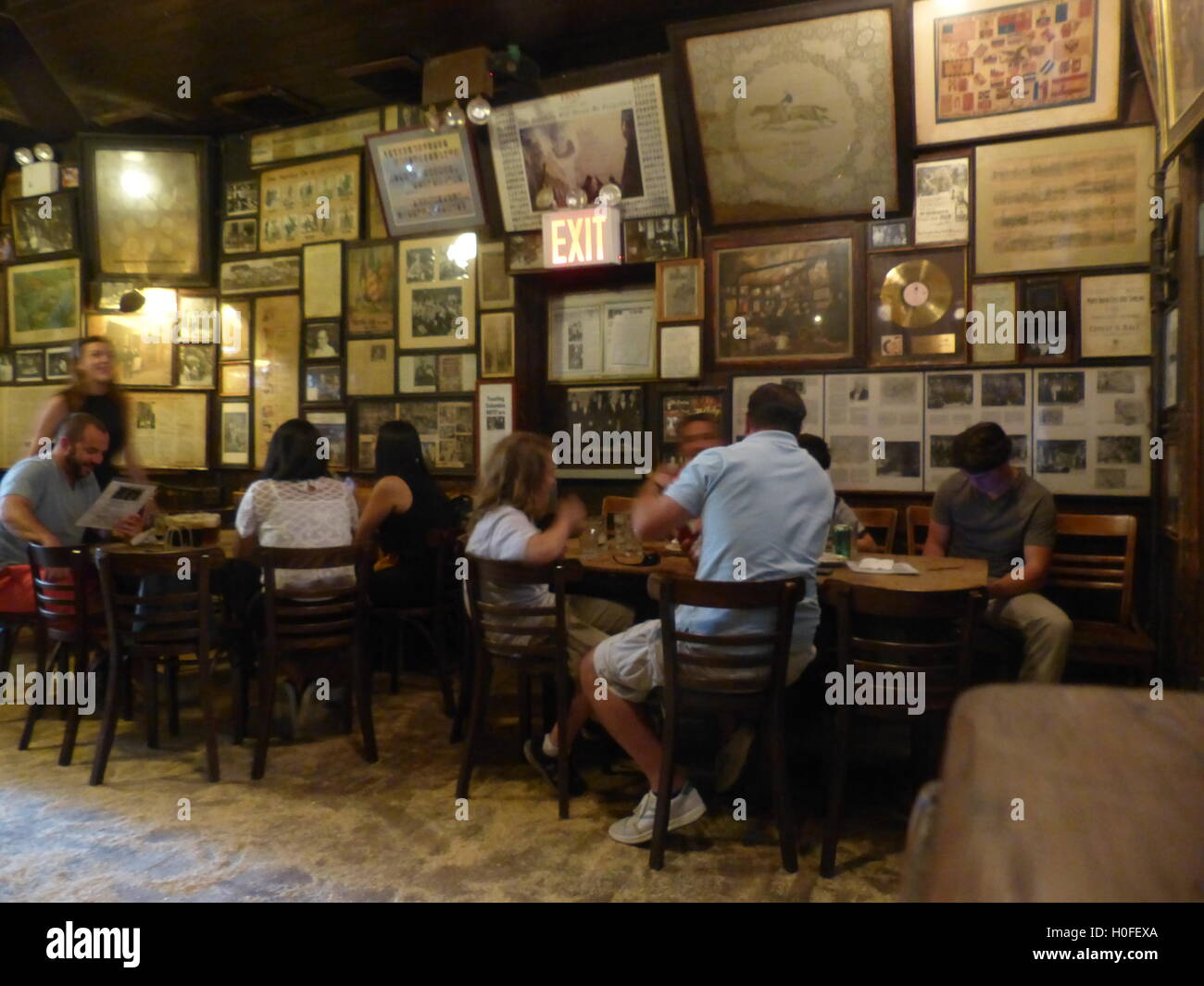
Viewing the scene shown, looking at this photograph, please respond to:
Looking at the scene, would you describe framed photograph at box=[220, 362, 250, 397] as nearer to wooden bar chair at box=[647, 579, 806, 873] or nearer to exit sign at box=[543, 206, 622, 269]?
exit sign at box=[543, 206, 622, 269]

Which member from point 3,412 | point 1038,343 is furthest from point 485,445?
point 3,412

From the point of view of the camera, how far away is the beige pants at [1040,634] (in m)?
3.43

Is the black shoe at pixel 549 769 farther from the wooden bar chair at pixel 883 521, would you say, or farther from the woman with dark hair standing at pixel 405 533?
the wooden bar chair at pixel 883 521

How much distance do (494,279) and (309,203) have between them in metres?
1.67

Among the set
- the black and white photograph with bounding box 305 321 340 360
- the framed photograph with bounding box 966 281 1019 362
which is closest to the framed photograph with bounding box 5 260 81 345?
the black and white photograph with bounding box 305 321 340 360

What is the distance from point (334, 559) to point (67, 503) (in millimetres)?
1540

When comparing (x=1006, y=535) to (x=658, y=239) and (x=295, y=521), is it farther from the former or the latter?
Result: (x=295, y=521)

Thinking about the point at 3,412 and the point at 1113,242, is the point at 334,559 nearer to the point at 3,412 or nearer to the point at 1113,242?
the point at 1113,242

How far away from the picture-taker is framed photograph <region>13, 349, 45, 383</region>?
7.10 meters

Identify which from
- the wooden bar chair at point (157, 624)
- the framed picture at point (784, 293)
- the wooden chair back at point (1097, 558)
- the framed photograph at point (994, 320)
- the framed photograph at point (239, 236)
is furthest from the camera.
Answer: the framed photograph at point (239, 236)

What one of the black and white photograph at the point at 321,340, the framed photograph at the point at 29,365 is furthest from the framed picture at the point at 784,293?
the framed photograph at the point at 29,365

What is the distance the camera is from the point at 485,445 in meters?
5.70

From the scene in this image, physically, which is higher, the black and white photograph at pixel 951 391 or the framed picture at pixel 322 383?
the framed picture at pixel 322 383

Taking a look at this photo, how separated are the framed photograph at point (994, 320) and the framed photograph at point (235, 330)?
5.01 meters
